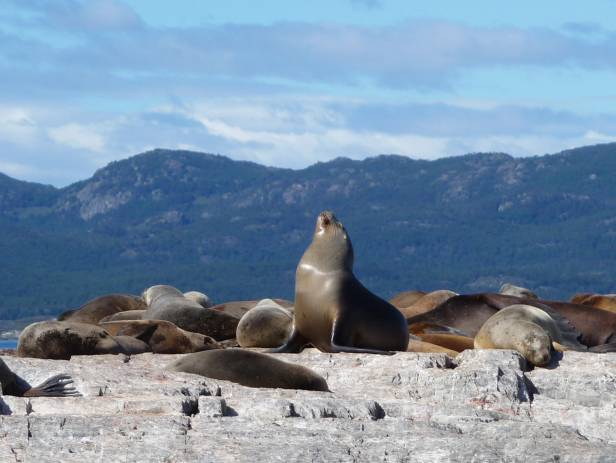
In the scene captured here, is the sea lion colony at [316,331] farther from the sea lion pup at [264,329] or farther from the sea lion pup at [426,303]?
the sea lion pup at [426,303]

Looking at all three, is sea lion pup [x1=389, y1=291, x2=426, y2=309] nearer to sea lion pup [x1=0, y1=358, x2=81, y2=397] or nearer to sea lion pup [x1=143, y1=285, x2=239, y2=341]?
sea lion pup [x1=143, y1=285, x2=239, y2=341]

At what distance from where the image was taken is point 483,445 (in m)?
8.30

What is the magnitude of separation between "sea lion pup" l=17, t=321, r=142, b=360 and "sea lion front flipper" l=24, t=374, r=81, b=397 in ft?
8.37

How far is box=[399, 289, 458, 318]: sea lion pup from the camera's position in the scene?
1773 cm

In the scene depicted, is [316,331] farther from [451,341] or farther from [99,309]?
[99,309]

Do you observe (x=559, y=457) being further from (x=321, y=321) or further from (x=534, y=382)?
(x=321, y=321)

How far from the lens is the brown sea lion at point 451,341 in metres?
13.9

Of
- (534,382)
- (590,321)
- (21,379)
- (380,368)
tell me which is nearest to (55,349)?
(21,379)

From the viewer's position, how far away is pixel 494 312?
53.4ft

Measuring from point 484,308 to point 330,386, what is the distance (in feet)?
17.9

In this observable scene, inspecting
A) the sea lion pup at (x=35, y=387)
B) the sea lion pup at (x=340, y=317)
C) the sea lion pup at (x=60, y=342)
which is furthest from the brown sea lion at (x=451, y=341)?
the sea lion pup at (x=35, y=387)

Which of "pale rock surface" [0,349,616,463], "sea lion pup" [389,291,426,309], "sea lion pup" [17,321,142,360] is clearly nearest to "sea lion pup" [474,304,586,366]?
"pale rock surface" [0,349,616,463]

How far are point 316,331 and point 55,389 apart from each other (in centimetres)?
393

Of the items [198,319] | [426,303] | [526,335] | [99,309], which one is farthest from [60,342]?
[426,303]
